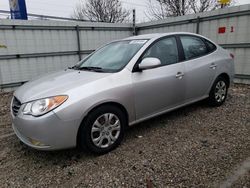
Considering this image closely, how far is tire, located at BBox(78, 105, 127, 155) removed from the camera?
2.51 metres

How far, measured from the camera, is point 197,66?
11.9 feet

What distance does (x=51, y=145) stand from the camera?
7.75 feet

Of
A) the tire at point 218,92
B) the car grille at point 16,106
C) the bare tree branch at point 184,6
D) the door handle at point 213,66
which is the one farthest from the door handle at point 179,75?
the bare tree branch at point 184,6

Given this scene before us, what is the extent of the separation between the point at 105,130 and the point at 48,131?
71cm

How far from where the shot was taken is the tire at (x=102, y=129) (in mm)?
2510

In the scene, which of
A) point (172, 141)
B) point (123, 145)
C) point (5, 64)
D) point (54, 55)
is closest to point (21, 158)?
point (123, 145)

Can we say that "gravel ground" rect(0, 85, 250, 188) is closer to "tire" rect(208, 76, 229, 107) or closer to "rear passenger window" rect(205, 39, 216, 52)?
"tire" rect(208, 76, 229, 107)

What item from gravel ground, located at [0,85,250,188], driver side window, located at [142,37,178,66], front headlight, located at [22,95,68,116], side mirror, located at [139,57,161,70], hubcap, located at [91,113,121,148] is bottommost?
gravel ground, located at [0,85,250,188]

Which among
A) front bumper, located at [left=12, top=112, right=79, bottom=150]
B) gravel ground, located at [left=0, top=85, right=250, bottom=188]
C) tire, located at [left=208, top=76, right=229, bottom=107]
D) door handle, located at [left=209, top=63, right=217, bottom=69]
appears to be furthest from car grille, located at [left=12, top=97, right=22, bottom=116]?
tire, located at [left=208, top=76, right=229, bottom=107]

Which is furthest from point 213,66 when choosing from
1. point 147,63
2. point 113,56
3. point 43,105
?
point 43,105

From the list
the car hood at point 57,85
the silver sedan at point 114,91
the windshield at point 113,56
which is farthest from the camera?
the windshield at point 113,56

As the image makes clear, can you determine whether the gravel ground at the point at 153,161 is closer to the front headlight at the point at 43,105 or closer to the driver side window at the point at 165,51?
the front headlight at the point at 43,105

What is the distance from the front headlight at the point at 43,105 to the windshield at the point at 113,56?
2.77 ft

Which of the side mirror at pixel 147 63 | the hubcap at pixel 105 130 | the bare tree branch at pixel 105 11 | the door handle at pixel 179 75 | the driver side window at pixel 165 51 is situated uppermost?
the bare tree branch at pixel 105 11
